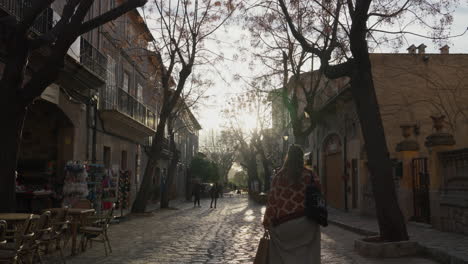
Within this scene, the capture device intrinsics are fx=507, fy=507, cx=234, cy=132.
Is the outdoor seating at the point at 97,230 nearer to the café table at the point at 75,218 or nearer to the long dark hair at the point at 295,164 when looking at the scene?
the café table at the point at 75,218

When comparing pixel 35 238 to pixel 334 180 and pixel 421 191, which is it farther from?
pixel 334 180

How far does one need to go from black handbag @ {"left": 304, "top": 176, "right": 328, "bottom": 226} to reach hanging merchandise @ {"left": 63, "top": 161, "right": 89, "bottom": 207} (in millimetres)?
10259

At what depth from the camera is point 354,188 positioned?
949 inches

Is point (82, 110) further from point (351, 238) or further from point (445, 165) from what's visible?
point (445, 165)

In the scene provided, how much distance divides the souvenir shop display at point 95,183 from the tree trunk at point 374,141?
8.93m

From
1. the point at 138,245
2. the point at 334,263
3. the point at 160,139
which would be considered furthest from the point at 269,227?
the point at 160,139

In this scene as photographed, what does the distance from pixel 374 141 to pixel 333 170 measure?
63.6 ft

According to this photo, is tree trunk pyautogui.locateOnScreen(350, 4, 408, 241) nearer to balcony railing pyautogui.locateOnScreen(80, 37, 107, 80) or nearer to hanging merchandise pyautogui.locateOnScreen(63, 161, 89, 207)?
hanging merchandise pyautogui.locateOnScreen(63, 161, 89, 207)

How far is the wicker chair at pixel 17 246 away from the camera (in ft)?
19.3

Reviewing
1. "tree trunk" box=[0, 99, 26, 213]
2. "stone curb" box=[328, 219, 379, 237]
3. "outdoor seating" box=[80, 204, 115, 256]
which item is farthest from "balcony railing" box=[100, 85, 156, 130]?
"tree trunk" box=[0, 99, 26, 213]

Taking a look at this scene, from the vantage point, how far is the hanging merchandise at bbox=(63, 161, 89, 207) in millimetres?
14211

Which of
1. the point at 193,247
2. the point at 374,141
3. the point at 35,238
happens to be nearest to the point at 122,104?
the point at 193,247

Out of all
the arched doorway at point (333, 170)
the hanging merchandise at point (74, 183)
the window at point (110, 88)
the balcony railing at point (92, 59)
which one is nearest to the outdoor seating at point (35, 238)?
the hanging merchandise at point (74, 183)

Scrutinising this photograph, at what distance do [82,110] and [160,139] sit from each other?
16.7ft
